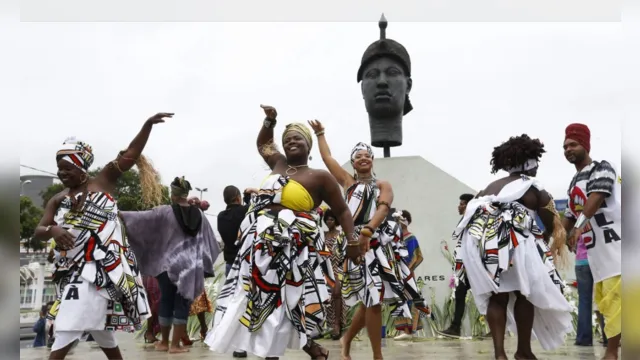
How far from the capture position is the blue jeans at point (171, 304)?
7.13 meters

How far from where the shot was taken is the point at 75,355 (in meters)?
7.25

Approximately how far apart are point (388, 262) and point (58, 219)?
2653mm

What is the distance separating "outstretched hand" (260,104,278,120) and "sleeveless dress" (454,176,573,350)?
178cm

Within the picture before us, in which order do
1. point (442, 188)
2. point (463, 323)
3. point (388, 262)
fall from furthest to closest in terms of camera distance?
point (442, 188) < point (463, 323) < point (388, 262)

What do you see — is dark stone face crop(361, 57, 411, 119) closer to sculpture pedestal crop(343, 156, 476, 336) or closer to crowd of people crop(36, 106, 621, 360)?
sculpture pedestal crop(343, 156, 476, 336)

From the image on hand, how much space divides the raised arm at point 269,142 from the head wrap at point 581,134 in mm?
2454

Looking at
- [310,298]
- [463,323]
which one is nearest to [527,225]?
[310,298]

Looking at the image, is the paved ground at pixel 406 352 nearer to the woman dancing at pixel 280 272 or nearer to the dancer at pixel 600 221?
the dancer at pixel 600 221

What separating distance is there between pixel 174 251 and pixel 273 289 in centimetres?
285

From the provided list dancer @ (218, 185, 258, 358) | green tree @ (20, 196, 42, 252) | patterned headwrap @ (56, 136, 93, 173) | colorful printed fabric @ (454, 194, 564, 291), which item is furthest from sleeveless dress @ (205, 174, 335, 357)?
green tree @ (20, 196, 42, 252)

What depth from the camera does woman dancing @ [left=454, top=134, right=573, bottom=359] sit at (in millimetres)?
5188

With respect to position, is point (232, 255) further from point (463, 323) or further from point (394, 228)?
point (463, 323)

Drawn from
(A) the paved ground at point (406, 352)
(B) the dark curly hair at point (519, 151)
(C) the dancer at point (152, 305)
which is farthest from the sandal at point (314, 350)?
(C) the dancer at point (152, 305)

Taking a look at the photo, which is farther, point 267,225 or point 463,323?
point 463,323
